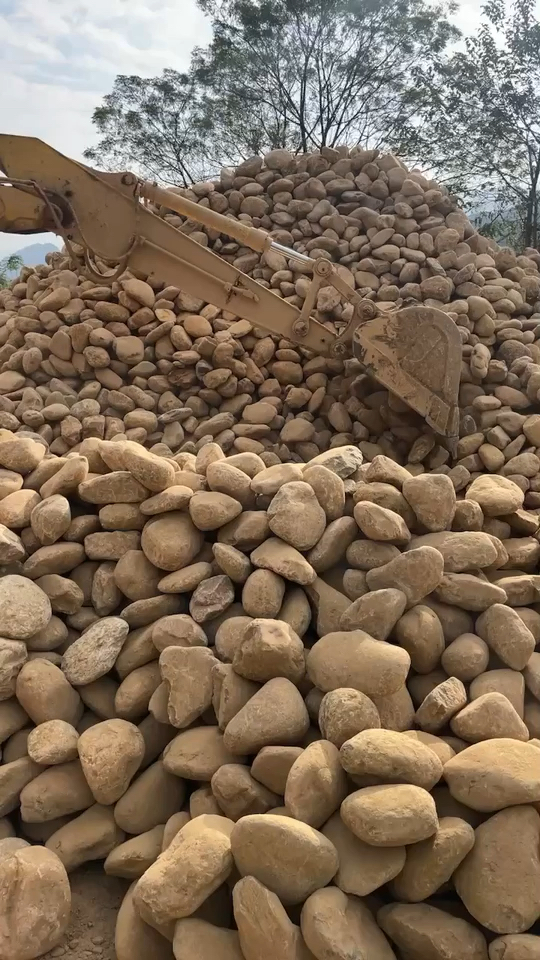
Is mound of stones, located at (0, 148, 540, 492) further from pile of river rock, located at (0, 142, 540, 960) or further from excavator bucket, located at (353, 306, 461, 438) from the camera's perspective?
pile of river rock, located at (0, 142, 540, 960)

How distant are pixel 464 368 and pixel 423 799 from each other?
154 inches

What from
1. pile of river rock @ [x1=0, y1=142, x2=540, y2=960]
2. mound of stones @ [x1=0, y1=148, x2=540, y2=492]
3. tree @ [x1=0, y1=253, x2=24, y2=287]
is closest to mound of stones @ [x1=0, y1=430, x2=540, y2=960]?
pile of river rock @ [x1=0, y1=142, x2=540, y2=960]

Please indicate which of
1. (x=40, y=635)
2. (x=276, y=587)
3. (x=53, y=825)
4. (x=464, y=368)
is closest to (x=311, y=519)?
(x=276, y=587)

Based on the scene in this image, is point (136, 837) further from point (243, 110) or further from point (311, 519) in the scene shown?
point (243, 110)

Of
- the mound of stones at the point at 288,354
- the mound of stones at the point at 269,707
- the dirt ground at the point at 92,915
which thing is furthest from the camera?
the mound of stones at the point at 288,354

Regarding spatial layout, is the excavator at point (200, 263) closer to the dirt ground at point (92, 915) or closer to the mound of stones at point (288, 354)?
the mound of stones at point (288, 354)

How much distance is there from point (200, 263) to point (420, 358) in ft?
5.20

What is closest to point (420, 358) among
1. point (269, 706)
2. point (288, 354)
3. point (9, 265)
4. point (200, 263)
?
point (288, 354)

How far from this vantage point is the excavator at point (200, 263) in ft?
12.6

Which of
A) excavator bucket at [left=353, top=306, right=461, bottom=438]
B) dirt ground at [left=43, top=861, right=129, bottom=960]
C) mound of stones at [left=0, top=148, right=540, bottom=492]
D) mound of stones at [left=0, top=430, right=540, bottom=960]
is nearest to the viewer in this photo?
mound of stones at [left=0, top=430, right=540, bottom=960]

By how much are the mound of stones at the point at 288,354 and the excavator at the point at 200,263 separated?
0.27 meters

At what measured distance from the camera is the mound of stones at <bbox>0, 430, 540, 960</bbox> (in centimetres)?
160

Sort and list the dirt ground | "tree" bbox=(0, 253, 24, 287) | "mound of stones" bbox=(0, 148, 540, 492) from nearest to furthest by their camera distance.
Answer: the dirt ground → "mound of stones" bbox=(0, 148, 540, 492) → "tree" bbox=(0, 253, 24, 287)

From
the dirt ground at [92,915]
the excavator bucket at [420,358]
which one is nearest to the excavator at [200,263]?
the excavator bucket at [420,358]
